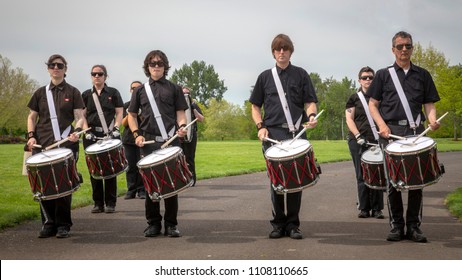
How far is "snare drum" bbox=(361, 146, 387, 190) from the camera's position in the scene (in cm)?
901

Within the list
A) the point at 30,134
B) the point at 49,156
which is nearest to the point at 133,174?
the point at 30,134

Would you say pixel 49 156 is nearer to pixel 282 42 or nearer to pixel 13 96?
pixel 282 42

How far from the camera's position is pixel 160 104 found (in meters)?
8.07

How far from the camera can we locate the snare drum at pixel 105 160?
31.5 ft

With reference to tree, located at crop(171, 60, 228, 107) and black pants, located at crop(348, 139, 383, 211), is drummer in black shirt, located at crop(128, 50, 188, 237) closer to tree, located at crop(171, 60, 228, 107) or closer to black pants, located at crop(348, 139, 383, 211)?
black pants, located at crop(348, 139, 383, 211)

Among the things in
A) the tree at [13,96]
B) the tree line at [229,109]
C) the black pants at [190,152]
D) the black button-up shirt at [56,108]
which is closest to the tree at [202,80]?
the tree line at [229,109]

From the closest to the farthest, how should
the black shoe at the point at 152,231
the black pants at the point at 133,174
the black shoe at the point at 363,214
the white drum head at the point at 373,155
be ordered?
the black shoe at the point at 152,231 → the white drum head at the point at 373,155 → the black shoe at the point at 363,214 → the black pants at the point at 133,174

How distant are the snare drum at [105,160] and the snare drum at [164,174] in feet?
7.11

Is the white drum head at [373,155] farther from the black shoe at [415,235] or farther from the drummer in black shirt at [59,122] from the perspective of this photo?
the drummer in black shirt at [59,122]

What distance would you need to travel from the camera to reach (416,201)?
7.52 metres

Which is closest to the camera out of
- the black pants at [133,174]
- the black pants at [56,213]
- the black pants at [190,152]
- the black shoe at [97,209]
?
the black pants at [56,213]

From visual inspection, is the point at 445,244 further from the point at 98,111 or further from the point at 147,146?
the point at 98,111

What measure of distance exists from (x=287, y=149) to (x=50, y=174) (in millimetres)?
2724

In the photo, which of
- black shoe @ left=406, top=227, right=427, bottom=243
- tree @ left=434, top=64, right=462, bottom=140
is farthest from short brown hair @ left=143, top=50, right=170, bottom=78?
tree @ left=434, top=64, right=462, bottom=140
